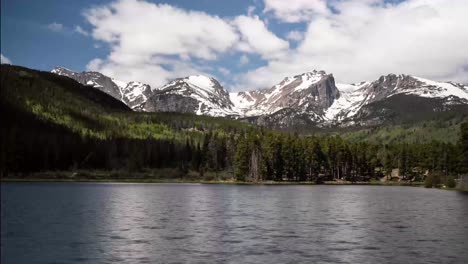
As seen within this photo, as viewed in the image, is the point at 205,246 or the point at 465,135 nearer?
the point at 205,246

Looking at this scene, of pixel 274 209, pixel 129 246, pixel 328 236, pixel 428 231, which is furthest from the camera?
pixel 274 209

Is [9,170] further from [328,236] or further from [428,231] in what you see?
[428,231]

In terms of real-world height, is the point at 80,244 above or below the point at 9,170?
below

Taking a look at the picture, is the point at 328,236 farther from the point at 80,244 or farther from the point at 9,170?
the point at 9,170

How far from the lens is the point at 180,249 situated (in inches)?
1729

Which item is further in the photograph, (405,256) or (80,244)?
(80,244)

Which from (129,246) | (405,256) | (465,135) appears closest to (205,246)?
(129,246)

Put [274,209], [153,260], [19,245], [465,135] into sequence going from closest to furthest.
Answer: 1. [153,260]
2. [19,245]
3. [274,209]
4. [465,135]

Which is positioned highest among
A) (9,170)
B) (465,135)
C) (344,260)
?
(465,135)

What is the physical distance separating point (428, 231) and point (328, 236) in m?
13.6

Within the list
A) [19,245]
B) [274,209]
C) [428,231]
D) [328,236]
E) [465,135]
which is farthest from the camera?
[465,135]

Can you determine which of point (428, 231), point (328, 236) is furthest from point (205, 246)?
point (428, 231)

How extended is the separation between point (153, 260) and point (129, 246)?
6.93 metres

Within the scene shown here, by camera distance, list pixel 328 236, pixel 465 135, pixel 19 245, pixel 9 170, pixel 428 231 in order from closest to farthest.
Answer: pixel 9 170 < pixel 19 245 < pixel 328 236 < pixel 428 231 < pixel 465 135
